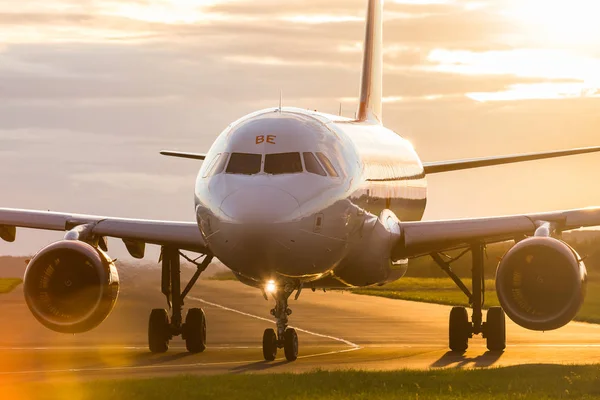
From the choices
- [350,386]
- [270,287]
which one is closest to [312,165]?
[270,287]

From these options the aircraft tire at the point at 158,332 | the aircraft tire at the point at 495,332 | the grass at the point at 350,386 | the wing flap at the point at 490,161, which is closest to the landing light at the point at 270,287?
the grass at the point at 350,386

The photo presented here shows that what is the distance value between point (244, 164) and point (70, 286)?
4855 millimetres

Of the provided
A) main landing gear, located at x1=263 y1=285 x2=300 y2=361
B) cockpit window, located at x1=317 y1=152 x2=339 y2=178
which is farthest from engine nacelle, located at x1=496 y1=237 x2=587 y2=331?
main landing gear, located at x1=263 y1=285 x2=300 y2=361

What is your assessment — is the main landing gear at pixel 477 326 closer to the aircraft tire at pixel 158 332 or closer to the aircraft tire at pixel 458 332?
the aircraft tire at pixel 458 332

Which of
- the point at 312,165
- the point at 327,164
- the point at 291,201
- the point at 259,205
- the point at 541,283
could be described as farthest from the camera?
the point at 541,283

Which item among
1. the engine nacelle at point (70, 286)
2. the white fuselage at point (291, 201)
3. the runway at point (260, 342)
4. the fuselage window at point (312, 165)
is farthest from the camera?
the engine nacelle at point (70, 286)

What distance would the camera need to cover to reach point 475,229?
27.1 m

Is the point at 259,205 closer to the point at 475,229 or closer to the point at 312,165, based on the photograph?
the point at 312,165

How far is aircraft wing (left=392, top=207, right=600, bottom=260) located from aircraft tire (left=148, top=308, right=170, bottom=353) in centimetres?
Answer: 509

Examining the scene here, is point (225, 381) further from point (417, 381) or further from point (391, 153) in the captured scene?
point (391, 153)

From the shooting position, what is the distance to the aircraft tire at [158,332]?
92.3ft

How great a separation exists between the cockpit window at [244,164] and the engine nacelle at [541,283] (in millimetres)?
5045

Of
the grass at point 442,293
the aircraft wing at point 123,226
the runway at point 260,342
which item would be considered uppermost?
the aircraft wing at point 123,226

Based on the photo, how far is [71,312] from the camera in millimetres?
24391
